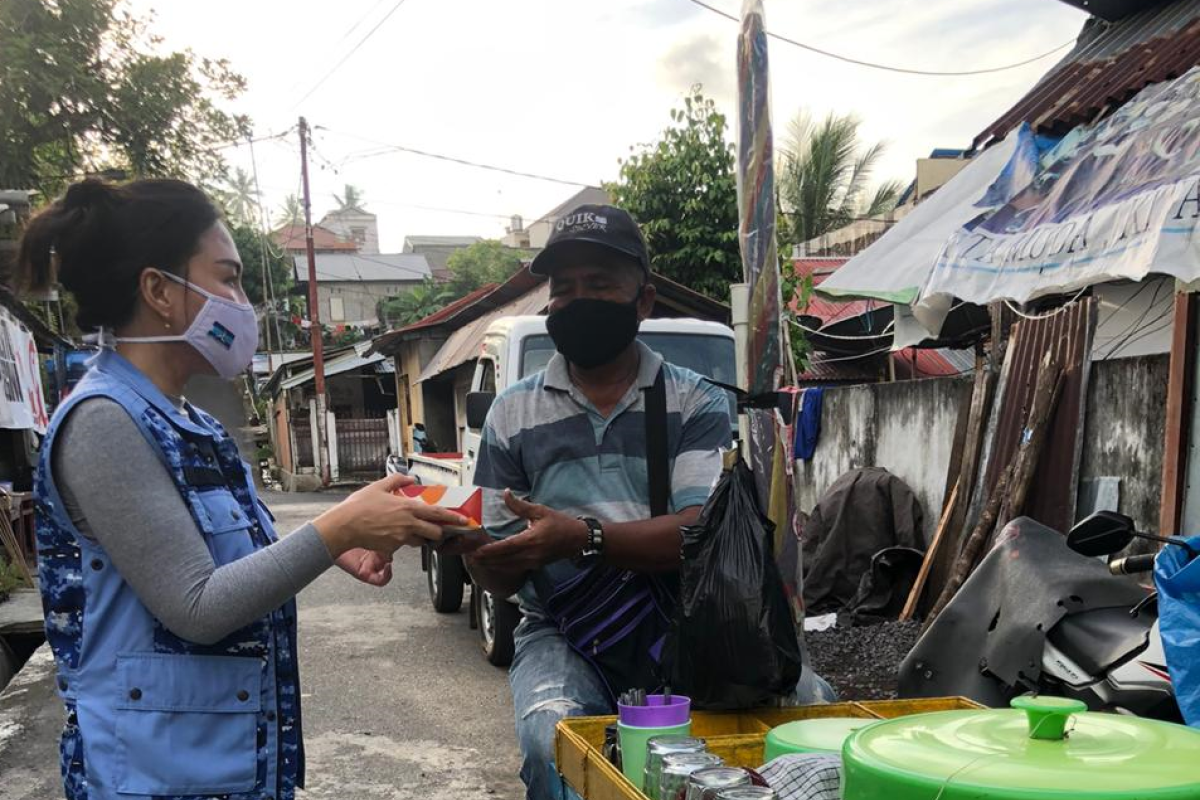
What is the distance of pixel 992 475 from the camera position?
6297 millimetres

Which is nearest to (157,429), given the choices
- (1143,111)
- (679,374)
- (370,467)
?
(679,374)

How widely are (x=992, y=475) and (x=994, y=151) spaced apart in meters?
2.32

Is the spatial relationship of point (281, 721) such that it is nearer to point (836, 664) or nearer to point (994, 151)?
point (836, 664)

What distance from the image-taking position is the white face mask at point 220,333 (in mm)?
1746

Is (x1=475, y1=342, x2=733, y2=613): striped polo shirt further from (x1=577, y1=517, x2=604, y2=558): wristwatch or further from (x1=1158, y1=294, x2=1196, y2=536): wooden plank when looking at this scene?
(x1=1158, y1=294, x2=1196, y2=536): wooden plank

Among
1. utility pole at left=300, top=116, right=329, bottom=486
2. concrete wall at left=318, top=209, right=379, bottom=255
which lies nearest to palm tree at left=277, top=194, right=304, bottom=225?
concrete wall at left=318, top=209, right=379, bottom=255

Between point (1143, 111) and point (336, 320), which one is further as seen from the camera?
point (336, 320)

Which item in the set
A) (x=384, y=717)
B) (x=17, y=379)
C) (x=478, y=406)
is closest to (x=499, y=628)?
(x=384, y=717)

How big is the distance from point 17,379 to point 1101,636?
425 inches

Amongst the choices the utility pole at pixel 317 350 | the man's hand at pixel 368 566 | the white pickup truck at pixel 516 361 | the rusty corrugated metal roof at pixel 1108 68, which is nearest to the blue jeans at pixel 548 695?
the man's hand at pixel 368 566

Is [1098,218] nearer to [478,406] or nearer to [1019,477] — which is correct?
[1019,477]

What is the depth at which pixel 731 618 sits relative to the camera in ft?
5.96

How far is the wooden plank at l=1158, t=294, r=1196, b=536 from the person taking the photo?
481 cm

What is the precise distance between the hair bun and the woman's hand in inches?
27.4
